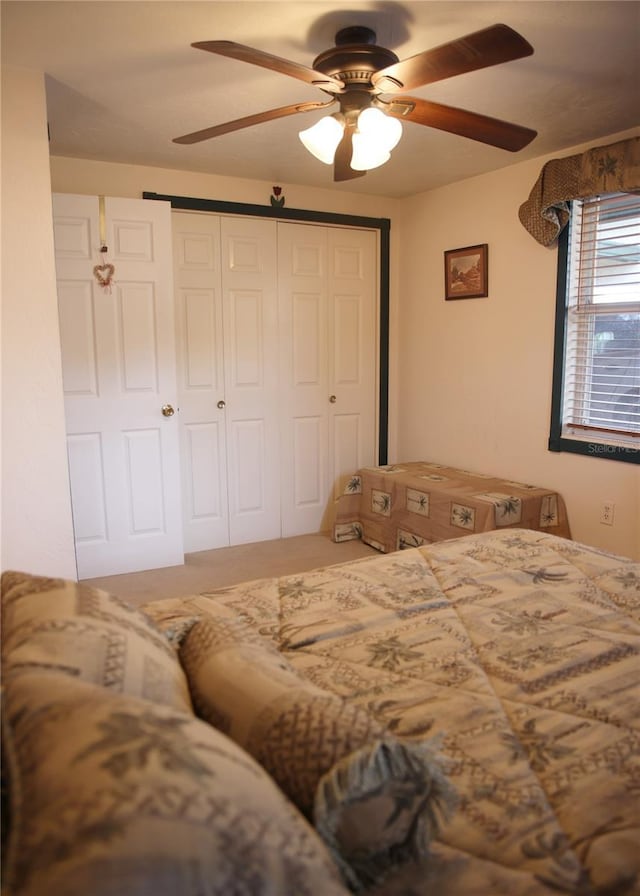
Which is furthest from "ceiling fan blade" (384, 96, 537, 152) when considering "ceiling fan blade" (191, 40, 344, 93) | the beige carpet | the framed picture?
the beige carpet

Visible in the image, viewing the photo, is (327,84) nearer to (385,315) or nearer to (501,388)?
(501,388)

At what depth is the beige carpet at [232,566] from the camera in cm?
346

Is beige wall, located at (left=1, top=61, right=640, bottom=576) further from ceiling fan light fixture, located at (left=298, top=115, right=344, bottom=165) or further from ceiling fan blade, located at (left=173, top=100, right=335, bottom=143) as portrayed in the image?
ceiling fan light fixture, located at (left=298, top=115, right=344, bottom=165)

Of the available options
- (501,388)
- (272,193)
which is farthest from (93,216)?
(501,388)

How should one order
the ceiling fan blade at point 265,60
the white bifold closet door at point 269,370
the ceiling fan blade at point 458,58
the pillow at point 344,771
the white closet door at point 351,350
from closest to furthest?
the pillow at point 344,771 → the ceiling fan blade at point 458,58 → the ceiling fan blade at point 265,60 → the white bifold closet door at point 269,370 → the white closet door at point 351,350

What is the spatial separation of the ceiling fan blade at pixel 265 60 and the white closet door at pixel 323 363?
2300mm

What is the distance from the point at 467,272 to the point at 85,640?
3.71m

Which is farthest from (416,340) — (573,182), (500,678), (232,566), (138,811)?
(138,811)

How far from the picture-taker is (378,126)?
1.99 meters

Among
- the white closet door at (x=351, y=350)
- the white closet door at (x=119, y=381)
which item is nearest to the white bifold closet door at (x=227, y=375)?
the white closet door at (x=119, y=381)

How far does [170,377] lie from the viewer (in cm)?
372

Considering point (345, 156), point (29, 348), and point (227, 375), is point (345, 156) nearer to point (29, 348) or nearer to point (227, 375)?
point (29, 348)

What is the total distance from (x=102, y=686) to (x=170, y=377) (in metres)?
3.05

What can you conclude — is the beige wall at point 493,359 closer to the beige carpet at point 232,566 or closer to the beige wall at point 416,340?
the beige wall at point 416,340
